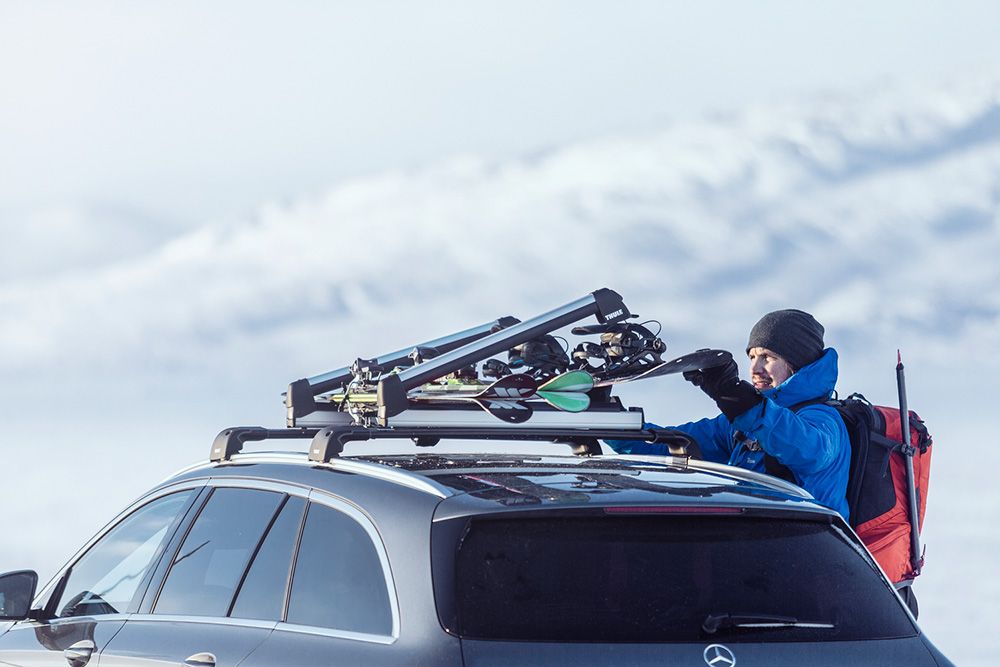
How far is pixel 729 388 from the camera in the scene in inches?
222

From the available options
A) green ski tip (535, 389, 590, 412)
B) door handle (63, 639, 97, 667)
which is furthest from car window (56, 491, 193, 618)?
green ski tip (535, 389, 590, 412)

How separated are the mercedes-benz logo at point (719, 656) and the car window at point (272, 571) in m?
1.20

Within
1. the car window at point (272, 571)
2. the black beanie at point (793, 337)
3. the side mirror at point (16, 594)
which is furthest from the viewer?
the black beanie at point (793, 337)

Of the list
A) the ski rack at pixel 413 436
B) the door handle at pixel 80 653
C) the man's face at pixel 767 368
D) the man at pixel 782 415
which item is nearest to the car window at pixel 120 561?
the door handle at pixel 80 653

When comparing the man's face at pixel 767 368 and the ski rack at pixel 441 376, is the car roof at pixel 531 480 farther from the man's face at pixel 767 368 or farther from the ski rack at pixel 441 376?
the man's face at pixel 767 368

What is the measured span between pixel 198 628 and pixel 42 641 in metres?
1.19

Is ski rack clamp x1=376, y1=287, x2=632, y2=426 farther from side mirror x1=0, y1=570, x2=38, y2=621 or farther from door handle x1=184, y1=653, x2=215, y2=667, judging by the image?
side mirror x1=0, y1=570, x2=38, y2=621

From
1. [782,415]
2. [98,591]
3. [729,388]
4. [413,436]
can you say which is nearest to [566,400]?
[413,436]

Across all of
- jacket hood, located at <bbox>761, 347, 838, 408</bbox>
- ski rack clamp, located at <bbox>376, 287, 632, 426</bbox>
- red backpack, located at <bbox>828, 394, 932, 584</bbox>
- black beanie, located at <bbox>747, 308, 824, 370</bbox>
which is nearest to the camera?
ski rack clamp, located at <bbox>376, 287, 632, 426</bbox>

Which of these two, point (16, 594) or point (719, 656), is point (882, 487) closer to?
point (719, 656)

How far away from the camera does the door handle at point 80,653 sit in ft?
16.7

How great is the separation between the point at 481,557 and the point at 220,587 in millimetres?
1193

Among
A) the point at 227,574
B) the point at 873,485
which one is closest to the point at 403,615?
the point at 227,574

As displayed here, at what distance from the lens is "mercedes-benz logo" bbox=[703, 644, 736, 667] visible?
3623 millimetres
